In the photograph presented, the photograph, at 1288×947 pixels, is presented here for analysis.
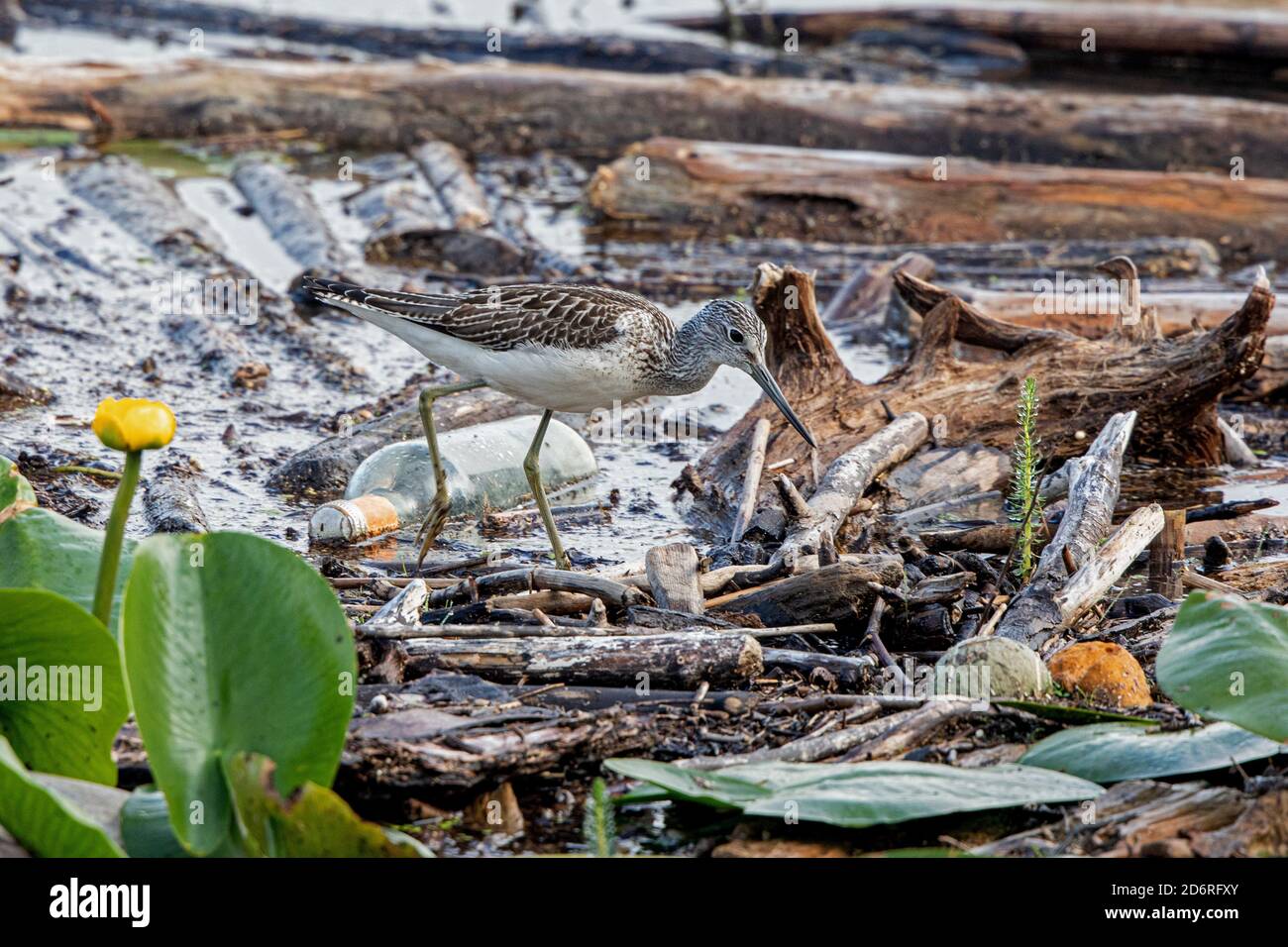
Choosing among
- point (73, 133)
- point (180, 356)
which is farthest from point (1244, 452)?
point (73, 133)

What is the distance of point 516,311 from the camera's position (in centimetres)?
657

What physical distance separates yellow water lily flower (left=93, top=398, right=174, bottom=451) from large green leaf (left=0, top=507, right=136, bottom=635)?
3.07ft

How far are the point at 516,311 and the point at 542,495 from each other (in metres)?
0.79

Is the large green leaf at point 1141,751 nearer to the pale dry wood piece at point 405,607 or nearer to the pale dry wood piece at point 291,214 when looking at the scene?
the pale dry wood piece at point 405,607

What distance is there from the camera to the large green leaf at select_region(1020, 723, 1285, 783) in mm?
4055

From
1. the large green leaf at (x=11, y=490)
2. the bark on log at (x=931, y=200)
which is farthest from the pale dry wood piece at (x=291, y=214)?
the large green leaf at (x=11, y=490)

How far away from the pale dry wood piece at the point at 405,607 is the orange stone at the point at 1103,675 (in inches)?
78.4

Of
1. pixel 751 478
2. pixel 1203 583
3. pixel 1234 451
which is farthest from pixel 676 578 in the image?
pixel 1234 451

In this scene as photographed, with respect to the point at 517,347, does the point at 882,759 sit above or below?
below

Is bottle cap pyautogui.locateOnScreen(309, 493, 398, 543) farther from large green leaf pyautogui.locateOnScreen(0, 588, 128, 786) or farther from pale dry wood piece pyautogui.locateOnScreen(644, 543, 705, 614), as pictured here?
large green leaf pyautogui.locateOnScreen(0, 588, 128, 786)

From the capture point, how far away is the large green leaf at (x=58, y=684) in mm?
3697
